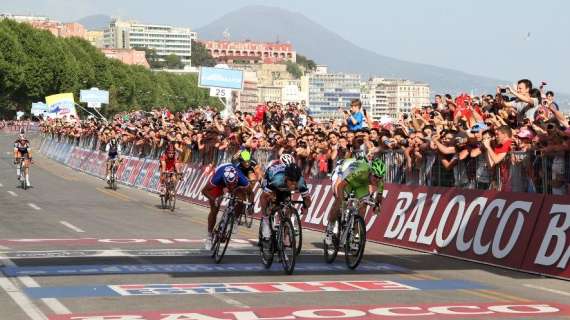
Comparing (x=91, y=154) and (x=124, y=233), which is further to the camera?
(x=91, y=154)

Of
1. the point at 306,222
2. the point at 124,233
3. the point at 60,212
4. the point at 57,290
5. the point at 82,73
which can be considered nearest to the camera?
the point at 57,290

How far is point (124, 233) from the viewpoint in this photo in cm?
2300

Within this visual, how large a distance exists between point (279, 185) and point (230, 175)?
155cm

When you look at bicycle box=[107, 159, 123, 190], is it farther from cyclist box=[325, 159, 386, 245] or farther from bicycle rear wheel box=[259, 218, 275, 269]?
bicycle rear wheel box=[259, 218, 275, 269]

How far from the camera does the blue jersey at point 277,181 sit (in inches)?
632

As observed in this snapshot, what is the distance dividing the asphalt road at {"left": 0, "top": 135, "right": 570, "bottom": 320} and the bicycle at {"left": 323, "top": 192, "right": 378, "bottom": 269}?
245 millimetres

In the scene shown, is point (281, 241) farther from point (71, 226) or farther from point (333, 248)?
point (71, 226)

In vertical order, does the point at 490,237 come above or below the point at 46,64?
below

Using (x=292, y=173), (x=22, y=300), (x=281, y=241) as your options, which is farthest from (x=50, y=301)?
(x=292, y=173)

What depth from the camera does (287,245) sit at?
15.7m

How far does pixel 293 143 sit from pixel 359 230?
1059cm

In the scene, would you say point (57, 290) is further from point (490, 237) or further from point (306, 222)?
point (306, 222)

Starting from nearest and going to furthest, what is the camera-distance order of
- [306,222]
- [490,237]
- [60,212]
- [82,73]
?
[490,237] < [306,222] < [60,212] < [82,73]

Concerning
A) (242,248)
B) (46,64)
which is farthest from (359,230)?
(46,64)
